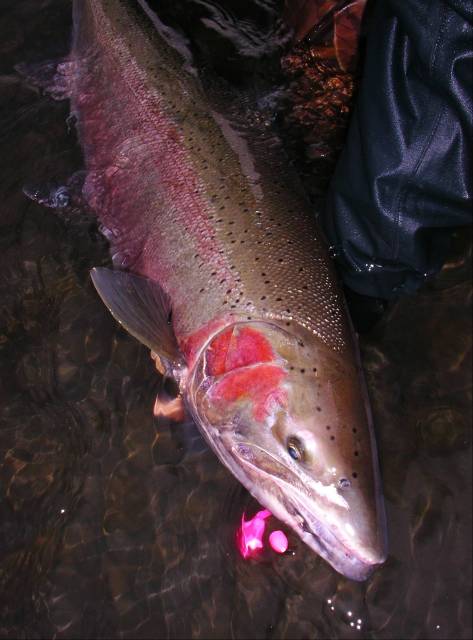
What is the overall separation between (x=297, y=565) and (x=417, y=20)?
2.16m

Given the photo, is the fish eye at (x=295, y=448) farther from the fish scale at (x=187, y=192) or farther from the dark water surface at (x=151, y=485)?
the dark water surface at (x=151, y=485)

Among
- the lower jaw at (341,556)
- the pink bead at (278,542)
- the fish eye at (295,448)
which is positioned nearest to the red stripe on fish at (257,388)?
the fish eye at (295,448)

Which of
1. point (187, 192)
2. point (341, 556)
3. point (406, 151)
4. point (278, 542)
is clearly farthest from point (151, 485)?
point (406, 151)

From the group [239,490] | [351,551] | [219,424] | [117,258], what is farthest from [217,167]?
[351,551]

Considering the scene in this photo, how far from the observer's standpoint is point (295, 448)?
2043 millimetres

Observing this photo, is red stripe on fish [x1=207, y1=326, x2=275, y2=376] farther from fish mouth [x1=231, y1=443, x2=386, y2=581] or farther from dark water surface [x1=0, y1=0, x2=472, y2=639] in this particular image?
dark water surface [x1=0, y1=0, x2=472, y2=639]

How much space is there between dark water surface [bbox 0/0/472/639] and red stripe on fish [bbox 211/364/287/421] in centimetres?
56

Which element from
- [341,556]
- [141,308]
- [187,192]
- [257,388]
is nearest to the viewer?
[341,556]

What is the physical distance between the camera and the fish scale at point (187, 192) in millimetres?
2363

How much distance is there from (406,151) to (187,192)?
35.9 inches

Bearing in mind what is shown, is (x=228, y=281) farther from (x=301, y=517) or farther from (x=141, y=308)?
(x=301, y=517)

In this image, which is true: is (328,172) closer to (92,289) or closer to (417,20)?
(417,20)

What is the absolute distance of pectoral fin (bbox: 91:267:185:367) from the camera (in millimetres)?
2371

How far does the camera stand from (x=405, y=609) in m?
2.43
